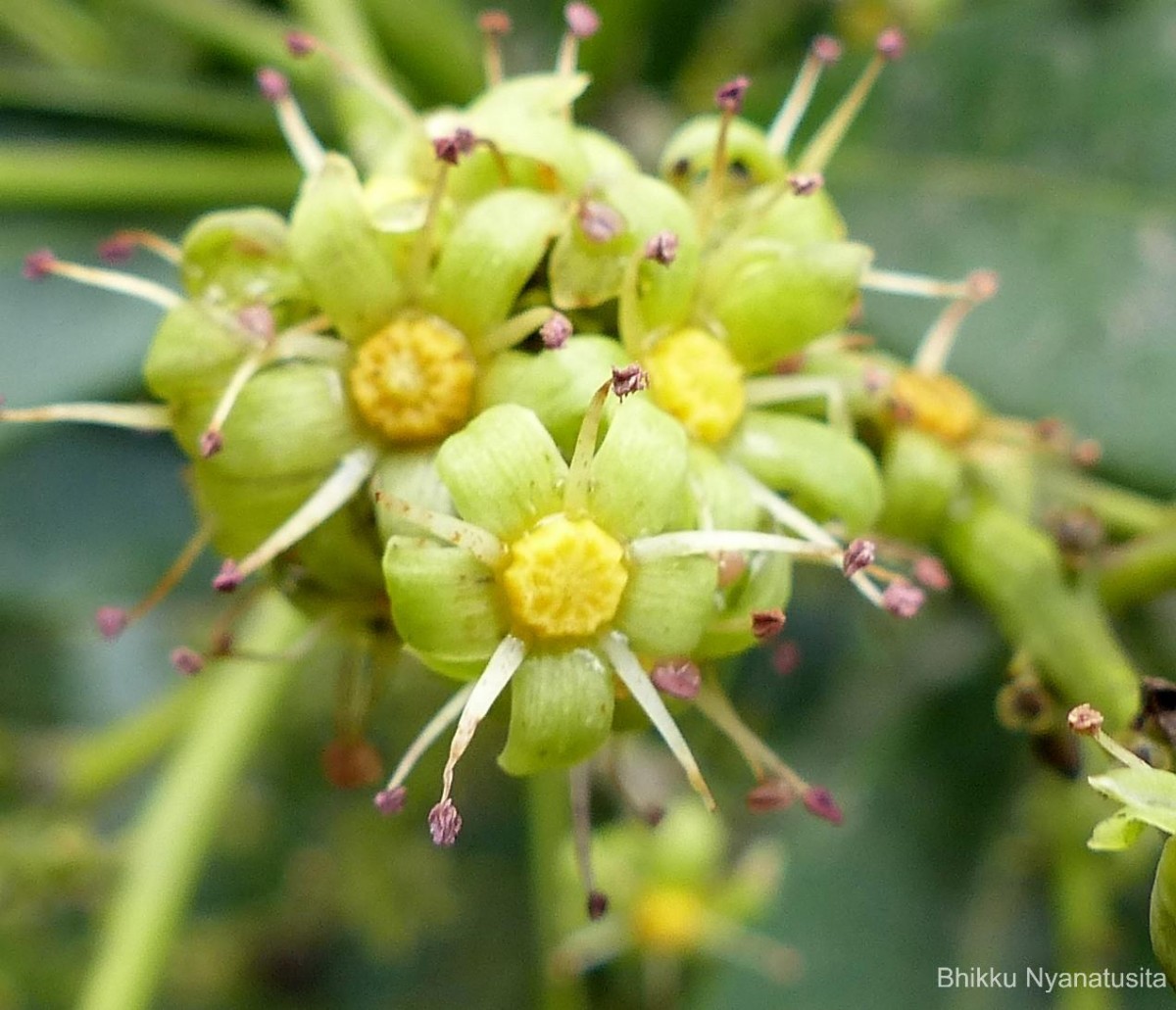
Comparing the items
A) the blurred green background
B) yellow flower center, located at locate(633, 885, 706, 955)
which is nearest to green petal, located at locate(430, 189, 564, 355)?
the blurred green background

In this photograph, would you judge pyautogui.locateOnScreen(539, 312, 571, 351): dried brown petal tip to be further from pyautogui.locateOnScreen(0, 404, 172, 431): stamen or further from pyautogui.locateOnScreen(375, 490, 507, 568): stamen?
pyautogui.locateOnScreen(0, 404, 172, 431): stamen

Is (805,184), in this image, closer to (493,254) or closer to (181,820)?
(493,254)

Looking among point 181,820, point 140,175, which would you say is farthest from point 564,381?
point 140,175

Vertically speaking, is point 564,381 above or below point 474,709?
above

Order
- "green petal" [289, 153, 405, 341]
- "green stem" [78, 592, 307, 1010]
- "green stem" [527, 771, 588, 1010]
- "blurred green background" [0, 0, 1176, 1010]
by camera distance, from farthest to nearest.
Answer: "green stem" [527, 771, 588, 1010] → "blurred green background" [0, 0, 1176, 1010] → "green stem" [78, 592, 307, 1010] → "green petal" [289, 153, 405, 341]

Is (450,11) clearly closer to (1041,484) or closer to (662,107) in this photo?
(662,107)

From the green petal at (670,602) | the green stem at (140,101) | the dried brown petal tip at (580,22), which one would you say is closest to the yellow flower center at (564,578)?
the green petal at (670,602)
